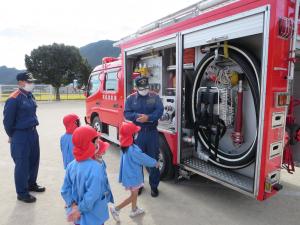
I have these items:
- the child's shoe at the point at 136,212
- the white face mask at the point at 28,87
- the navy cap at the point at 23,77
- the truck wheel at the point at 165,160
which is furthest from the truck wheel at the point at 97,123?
the child's shoe at the point at 136,212

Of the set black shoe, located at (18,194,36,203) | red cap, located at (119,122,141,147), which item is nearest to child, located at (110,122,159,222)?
red cap, located at (119,122,141,147)

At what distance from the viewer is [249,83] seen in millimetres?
3209

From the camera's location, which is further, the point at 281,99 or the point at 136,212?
the point at 136,212

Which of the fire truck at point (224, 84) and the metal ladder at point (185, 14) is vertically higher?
the metal ladder at point (185, 14)

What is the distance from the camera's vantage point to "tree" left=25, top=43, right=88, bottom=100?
90.0 feet

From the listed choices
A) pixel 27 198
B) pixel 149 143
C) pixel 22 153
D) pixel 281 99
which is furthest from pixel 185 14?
pixel 27 198

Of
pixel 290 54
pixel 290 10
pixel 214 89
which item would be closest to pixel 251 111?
pixel 214 89

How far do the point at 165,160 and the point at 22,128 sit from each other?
2.23 meters

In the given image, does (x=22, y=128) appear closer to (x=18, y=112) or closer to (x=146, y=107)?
(x=18, y=112)

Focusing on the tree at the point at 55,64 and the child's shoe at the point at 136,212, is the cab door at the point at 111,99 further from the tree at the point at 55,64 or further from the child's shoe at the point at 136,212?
the tree at the point at 55,64

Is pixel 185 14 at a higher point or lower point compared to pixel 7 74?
lower

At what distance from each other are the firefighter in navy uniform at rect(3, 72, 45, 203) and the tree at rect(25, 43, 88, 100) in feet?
80.3

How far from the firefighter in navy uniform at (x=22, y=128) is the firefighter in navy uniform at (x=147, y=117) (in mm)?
1452

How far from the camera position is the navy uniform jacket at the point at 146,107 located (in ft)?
12.4
